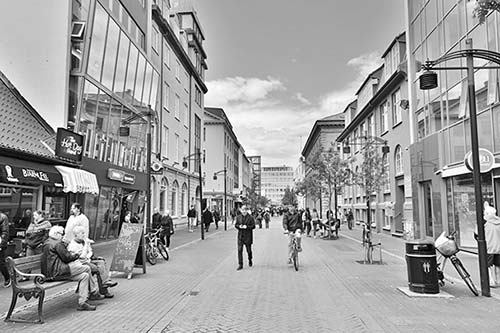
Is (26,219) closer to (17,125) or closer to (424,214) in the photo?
(17,125)

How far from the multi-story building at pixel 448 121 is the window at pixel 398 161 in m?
4.42

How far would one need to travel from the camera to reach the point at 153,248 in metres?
13.6

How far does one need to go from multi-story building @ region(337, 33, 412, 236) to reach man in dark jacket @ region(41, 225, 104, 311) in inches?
732

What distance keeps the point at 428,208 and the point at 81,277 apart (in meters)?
17.9

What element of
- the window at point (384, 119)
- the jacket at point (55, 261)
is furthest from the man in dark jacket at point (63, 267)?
the window at point (384, 119)

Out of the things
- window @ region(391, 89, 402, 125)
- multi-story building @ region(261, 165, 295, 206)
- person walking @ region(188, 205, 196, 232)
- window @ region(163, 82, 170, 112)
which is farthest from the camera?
multi-story building @ region(261, 165, 295, 206)

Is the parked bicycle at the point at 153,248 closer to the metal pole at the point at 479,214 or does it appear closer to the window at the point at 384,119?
the metal pole at the point at 479,214

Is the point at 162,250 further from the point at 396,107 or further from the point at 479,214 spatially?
the point at 396,107

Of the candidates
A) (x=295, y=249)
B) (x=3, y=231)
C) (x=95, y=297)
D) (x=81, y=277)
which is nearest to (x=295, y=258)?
(x=295, y=249)

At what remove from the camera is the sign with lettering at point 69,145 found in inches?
581

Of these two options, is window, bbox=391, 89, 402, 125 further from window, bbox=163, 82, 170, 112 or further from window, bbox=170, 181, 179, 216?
window, bbox=170, 181, 179, 216

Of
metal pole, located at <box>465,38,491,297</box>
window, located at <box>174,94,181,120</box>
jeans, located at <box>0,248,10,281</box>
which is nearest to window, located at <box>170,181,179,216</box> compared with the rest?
window, located at <box>174,94,181,120</box>

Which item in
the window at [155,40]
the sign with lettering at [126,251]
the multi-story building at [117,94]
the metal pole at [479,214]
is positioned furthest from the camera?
the window at [155,40]

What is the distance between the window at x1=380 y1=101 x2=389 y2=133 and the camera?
30.1 m
